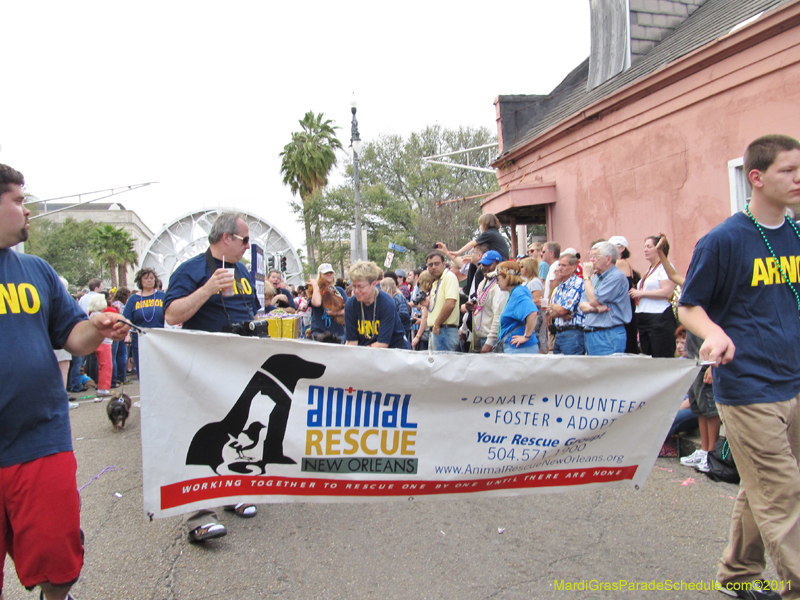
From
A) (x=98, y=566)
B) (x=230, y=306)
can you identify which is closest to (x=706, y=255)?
(x=230, y=306)

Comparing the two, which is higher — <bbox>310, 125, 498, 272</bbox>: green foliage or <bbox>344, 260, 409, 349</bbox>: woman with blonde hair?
<bbox>310, 125, 498, 272</bbox>: green foliage

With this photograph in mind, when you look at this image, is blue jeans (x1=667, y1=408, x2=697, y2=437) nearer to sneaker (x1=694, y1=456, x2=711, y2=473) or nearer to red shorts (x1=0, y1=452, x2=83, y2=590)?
sneaker (x1=694, y1=456, x2=711, y2=473)

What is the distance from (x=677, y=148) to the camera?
9.54 m

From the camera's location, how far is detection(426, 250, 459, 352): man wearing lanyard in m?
7.23

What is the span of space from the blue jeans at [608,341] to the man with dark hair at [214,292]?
3846 millimetres

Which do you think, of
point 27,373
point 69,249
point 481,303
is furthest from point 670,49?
point 69,249

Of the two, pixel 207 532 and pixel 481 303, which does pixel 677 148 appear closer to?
pixel 481 303

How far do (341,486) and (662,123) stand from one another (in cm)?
939

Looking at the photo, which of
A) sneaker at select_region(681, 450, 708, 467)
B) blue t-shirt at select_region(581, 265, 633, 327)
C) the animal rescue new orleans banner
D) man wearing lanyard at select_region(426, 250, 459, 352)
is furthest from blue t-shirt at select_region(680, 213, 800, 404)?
man wearing lanyard at select_region(426, 250, 459, 352)

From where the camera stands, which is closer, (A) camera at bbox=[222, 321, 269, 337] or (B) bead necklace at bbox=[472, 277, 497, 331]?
(A) camera at bbox=[222, 321, 269, 337]

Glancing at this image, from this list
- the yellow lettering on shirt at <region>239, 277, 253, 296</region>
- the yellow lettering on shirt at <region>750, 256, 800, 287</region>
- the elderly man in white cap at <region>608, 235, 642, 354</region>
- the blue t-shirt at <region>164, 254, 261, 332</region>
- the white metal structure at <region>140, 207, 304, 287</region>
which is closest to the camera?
the yellow lettering on shirt at <region>750, 256, 800, 287</region>

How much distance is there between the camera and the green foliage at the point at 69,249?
6369 centimetres

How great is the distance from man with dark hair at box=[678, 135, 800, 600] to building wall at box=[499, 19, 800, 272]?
19.3ft

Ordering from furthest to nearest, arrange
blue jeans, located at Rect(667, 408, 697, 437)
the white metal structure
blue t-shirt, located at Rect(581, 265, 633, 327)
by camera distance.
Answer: the white metal structure → blue t-shirt, located at Rect(581, 265, 633, 327) → blue jeans, located at Rect(667, 408, 697, 437)
